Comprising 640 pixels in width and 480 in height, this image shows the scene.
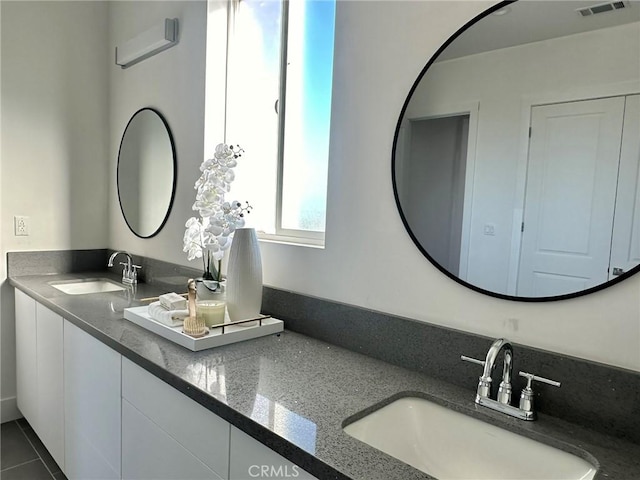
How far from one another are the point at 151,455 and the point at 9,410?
1830 millimetres

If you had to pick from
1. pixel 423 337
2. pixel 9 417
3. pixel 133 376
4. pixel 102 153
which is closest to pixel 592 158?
pixel 423 337

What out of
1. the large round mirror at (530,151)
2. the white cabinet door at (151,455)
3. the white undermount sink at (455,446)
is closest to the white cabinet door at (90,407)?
the white cabinet door at (151,455)

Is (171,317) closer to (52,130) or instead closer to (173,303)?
(173,303)

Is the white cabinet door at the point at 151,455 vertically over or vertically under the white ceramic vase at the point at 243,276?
under

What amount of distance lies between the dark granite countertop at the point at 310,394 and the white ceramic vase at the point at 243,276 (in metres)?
0.14

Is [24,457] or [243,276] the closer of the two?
[243,276]

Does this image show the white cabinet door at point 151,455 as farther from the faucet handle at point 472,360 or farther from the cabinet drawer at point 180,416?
the faucet handle at point 472,360

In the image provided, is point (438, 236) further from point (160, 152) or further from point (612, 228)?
point (160, 152)

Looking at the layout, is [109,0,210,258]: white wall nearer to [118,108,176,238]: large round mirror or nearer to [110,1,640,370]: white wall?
[118,108,176,238]: large round mirror

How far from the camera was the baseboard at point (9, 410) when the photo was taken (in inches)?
97.6

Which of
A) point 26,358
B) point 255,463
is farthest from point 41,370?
point 255,463

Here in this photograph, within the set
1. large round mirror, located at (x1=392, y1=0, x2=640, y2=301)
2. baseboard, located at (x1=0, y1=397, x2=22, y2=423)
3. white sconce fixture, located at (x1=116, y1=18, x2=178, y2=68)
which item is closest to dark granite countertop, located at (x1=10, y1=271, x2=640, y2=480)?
large round mirror, located at (x1=392, y1=0, x2=640, y2=301)

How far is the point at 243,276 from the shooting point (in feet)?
5.02

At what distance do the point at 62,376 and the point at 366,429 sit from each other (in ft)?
5.01
